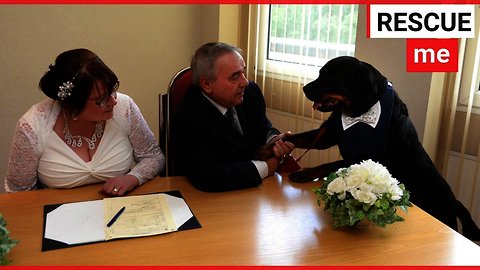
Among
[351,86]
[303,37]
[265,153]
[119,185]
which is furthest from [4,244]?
[303,37]

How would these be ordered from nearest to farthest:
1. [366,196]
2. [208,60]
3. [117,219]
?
[366,196] → [117,219] → [208,60]

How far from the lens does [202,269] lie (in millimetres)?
1071

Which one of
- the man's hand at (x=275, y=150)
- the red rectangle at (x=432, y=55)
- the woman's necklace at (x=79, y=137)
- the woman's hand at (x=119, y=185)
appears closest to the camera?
the woman's hand at (x=119, y=185)

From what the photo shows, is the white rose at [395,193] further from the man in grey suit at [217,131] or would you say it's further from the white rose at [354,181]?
the man in grey suit at [217,131]

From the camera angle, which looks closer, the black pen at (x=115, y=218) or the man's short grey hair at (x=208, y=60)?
the black pen at (x=115, y=218)

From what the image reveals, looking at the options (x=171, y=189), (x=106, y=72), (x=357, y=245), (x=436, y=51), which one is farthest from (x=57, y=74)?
(x=436, y=51)

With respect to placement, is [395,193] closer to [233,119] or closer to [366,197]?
[366,197]

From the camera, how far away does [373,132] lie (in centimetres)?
155

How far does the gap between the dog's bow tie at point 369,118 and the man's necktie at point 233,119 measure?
0.46 m

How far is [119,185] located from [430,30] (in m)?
1.58

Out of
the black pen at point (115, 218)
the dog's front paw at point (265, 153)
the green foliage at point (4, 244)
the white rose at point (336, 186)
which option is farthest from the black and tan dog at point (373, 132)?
the green foliage at point (4, 244)

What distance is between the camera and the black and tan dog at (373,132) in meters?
1.56

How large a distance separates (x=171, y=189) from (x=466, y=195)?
1513mm

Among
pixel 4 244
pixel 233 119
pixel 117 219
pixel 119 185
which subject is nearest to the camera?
pixel 4 244
